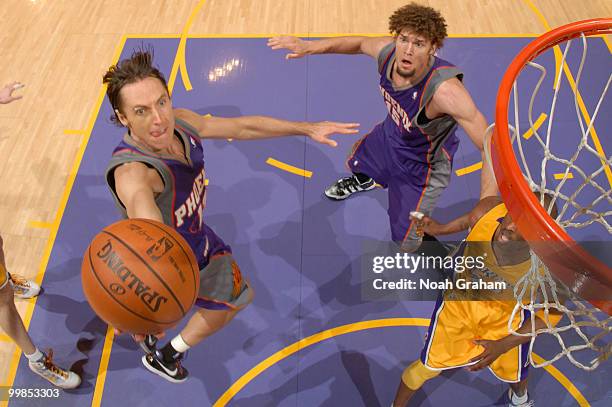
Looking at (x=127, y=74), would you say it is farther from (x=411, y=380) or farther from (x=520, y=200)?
(x=411, y=380)

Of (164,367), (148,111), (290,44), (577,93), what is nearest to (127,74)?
(148,111)

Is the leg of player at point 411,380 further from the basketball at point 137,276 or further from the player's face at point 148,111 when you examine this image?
the player's face at point 148,111

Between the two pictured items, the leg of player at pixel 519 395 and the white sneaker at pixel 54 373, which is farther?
the white sneaker at pixel 54 373

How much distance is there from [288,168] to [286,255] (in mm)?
916

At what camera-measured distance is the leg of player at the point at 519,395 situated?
12.2ft

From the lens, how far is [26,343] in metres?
3.77

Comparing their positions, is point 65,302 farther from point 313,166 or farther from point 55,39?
point 55,39

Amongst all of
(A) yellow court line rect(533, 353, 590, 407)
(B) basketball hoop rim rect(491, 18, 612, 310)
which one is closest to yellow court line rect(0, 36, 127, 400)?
(B) basketball hoop rim rect(491, 18, 612, 310)

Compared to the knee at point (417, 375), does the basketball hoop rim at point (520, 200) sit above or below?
above

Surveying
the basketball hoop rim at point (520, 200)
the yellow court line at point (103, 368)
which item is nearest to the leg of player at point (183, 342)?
the yellow court line at point (103, 368)

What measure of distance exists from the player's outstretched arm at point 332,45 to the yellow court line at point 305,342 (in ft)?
6.51

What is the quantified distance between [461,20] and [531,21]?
774 mm

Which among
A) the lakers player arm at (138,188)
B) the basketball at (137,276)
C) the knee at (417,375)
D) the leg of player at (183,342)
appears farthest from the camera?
the leg of player at (183,342)

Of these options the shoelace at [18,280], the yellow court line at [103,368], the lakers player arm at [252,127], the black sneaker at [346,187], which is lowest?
the yellow court line at [103,368]
